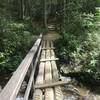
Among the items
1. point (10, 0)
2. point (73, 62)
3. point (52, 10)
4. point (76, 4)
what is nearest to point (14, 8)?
point (10, 0)

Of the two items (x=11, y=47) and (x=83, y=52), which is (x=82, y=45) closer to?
(x=83, y=52)

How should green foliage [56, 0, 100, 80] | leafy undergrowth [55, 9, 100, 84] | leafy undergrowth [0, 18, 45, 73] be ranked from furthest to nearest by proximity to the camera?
green foliage [56, 0, 100, 80] → leafy undergrowth [0, 18, 45, 73] → leafy undergrowth [55, 9, 100, 84]

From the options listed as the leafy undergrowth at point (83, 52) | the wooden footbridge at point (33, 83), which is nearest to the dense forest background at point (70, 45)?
the leafy undergrowth at point (83, 52)

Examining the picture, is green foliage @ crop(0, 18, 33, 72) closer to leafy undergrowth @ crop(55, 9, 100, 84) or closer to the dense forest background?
the dense forest background

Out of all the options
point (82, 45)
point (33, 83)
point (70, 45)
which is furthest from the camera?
point (82, 45)

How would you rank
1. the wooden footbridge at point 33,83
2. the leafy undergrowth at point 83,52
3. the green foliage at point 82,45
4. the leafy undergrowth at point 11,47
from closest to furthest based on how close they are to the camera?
1. the wooden footbridge at point 33,83
2. the leafy undergrowth at point 83,52
3. the leafy undergrowth at point 11,47
4. the green foliage at point 82,45

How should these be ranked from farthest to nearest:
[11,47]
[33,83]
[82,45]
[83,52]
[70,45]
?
[82,45] < [70,45] < [83,52] < [11,47] < [33,83]

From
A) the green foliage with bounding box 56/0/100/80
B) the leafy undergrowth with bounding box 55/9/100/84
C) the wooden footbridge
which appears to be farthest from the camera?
the green foliage with bounding box 56/0/100/80

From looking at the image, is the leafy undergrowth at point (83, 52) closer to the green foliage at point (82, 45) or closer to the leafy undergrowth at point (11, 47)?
the green foliage at point (82, 45)

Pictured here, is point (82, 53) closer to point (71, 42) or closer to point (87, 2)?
point (71, 42)

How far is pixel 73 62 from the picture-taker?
12039 millimetres

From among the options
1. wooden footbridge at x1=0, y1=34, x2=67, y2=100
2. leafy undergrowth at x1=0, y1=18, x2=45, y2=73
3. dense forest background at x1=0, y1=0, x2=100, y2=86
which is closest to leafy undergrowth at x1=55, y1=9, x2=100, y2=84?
dense forest background at x1=0, y1=0, x2=100, y2=86

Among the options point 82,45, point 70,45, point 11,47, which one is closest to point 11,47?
point 11,47

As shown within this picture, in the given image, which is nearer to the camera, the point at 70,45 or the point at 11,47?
the point at 11,47
